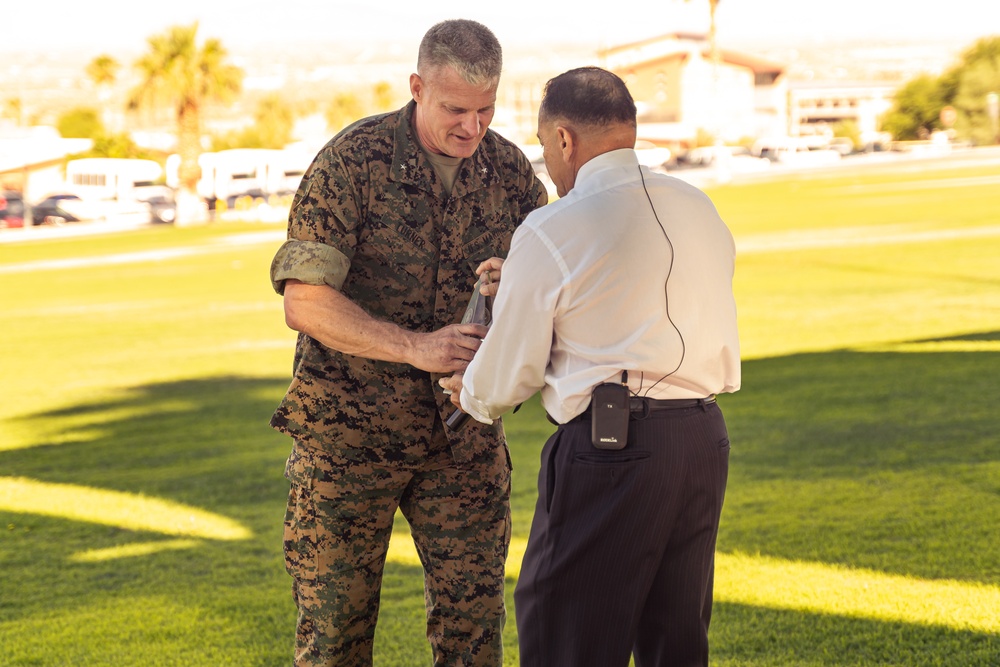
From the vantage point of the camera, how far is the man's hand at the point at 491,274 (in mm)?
3230

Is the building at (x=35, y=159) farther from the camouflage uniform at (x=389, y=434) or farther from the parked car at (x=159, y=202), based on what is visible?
the camouflage uniform at (x=389, y=434)

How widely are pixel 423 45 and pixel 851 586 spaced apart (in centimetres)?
332

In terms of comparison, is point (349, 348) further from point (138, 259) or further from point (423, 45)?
point (138, 259)

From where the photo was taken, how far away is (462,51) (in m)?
3.40

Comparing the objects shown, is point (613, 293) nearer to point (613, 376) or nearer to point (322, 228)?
point (613, 376)

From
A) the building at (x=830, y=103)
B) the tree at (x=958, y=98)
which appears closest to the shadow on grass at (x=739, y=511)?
the tree at (x=958, y=98)

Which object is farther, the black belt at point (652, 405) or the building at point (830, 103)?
the building at point (830, 103)

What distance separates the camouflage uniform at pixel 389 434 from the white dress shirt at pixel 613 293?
30.7 inches

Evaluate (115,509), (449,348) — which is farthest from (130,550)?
(449,348)

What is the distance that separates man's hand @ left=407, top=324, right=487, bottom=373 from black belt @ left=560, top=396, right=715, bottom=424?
0.49 meters

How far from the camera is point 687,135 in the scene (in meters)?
111

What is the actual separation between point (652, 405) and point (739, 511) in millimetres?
4239

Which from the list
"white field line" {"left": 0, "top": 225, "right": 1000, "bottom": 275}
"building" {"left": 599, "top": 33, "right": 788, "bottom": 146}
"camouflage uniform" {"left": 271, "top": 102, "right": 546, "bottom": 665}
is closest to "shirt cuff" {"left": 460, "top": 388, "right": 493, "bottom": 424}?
"camouflage uniform" {"left": 271, "top": 102, "right": 546, "bottom": 665}

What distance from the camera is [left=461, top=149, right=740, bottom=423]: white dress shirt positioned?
2.77 meters
